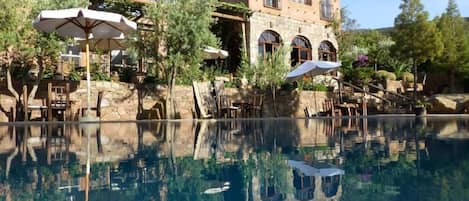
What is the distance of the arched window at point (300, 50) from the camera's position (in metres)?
25.1

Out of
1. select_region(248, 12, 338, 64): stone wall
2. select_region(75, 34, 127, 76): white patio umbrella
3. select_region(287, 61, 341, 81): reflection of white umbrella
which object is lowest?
select_region(287, 61, 341, 81): reflection of white umbrella

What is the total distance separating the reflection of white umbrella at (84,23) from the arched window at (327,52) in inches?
591

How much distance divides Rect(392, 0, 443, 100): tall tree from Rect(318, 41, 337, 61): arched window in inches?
191

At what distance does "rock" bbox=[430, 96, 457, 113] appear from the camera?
21.2m

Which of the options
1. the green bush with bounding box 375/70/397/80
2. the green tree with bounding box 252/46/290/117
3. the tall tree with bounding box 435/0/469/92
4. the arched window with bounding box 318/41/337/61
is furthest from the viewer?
the arched window with bounding box 318/41/337/61

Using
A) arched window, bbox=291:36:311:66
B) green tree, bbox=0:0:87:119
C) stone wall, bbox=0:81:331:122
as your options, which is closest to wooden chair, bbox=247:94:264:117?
stone wall, bbox=0:81:331:122

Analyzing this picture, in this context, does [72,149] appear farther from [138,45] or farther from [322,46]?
[322,46]

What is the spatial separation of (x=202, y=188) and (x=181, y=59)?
41.4 feet

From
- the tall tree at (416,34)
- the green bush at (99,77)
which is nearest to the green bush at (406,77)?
the tall tree at (416,34)

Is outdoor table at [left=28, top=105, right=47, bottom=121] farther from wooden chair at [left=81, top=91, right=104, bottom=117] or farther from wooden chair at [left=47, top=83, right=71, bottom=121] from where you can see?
wooden chair at [left=81, top=91, right=104, bottom=117]

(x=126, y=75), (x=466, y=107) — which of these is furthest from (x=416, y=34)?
(x=126, y=75)

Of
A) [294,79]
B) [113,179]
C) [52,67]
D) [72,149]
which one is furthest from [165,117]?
[113,179]

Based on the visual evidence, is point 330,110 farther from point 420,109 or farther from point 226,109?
point 226,109

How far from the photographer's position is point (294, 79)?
19.7 m
